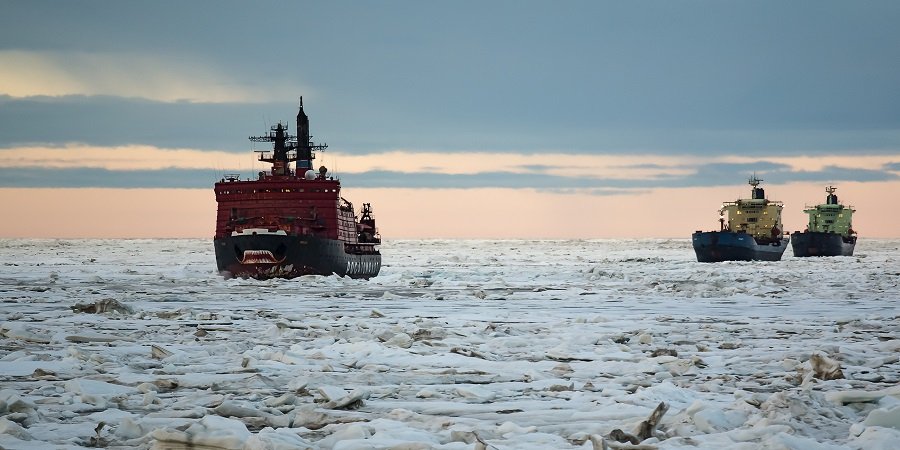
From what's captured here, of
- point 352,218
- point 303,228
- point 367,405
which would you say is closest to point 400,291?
point 303,228

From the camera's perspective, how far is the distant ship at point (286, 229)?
Answer: 3666 centimetres

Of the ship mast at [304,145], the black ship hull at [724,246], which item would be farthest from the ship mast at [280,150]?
the black ship hull at [724,246]

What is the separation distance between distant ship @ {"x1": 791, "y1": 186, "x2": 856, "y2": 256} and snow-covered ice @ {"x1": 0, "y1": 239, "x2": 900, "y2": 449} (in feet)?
218

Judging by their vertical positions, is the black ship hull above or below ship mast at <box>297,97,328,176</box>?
below

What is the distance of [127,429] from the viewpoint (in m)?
7.09

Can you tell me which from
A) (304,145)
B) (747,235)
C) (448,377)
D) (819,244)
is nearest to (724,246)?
(747,235)

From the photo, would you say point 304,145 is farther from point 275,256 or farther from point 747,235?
point 747,235

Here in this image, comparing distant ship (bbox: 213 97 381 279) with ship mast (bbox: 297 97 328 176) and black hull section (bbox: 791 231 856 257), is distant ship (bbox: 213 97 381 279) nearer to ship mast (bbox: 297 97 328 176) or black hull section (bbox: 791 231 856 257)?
ship mast (bbox: 297 97 328 176)

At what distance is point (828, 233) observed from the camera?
82500 millimetres

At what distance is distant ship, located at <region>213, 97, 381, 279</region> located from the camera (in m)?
36.7

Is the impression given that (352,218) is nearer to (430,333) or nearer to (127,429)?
(430,333)

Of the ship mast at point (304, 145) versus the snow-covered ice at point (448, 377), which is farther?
the ship mast at point (304, 145)

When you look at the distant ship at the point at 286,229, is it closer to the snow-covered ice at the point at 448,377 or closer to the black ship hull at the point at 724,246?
the snow-covered ice at the point at 448,377

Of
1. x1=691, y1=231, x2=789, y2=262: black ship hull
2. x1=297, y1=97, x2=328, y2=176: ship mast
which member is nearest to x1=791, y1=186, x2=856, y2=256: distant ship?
x1=691, y1=231, x2=789, y2=262: black ship hull
